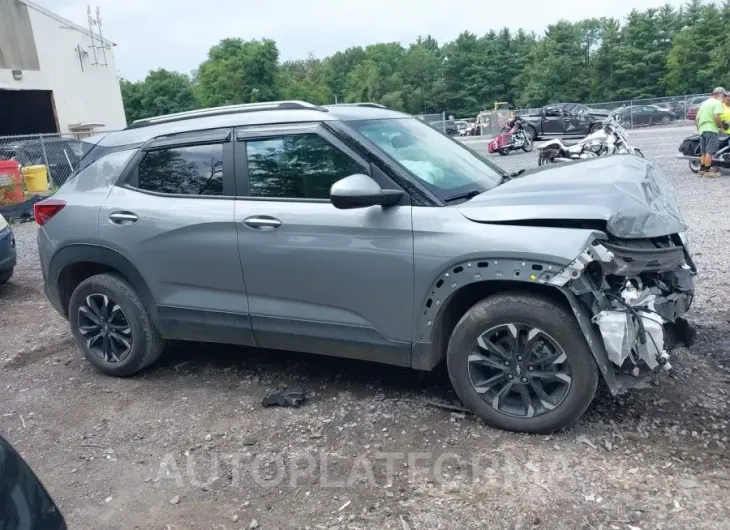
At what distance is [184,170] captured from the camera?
4.34 metres

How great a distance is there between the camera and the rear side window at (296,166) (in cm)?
383

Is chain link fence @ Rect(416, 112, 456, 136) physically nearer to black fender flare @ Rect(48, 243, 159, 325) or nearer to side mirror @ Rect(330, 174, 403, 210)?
black fender flare @ Rect(48, 243, 159, 325)

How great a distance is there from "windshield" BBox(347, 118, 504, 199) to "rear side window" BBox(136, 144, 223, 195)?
99 centimetres

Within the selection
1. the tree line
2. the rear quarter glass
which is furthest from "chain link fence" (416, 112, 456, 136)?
the tree line

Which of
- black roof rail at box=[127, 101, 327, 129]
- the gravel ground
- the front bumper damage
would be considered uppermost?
black roof rail at box=[127, 101, 327, 129]

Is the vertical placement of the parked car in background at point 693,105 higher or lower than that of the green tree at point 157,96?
lower

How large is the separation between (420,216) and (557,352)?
1021 mm

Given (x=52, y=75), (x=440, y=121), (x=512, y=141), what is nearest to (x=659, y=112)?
(x=440, y=121)


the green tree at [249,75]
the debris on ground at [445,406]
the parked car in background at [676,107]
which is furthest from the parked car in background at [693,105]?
the green tree at [249,75]

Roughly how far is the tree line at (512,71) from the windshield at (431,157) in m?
55.3

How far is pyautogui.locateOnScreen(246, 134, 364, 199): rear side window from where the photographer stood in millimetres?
3830

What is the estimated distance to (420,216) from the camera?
138 inches

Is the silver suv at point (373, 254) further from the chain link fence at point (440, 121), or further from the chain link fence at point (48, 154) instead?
the chain link fence at point (440, 121)

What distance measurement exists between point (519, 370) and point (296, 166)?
1.81 m
